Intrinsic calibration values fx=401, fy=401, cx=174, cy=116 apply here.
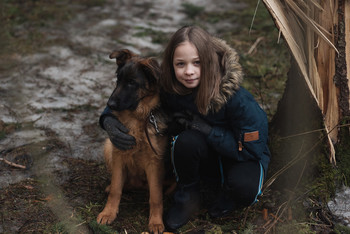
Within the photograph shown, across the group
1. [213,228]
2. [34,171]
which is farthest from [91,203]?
[213,228]

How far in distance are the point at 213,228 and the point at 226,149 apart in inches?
26.7

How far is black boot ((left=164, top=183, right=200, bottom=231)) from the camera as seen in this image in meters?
3.56

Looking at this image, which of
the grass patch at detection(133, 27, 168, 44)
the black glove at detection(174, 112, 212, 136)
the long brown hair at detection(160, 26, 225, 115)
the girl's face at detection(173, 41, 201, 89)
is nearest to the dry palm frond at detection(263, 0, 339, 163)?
the long brown hair at detection(160, 26, 225, 115)

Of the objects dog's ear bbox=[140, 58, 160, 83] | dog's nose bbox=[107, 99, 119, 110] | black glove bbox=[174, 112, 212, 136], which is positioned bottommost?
black glove bbox=[174, 112, 212, 136]

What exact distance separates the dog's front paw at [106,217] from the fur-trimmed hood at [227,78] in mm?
1302

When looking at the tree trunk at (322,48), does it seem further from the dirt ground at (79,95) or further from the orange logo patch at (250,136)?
the orange logo patch at (250,136)

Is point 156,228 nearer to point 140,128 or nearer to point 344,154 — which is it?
point 140,128

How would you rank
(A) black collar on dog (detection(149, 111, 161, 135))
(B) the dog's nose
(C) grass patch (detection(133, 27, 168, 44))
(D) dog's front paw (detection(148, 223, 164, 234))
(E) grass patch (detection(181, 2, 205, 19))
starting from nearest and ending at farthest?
(B) the dog's nose → (D) dog's front paw (detection(148, 223, 164, 234)) → (A) black collar on dog (detection(149, 111, 161, 135)) → (C) grass patch (detection(133, 27, 168, 44)) → (E) grass patch (detection(181, 2, 205, 19))

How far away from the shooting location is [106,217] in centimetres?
358

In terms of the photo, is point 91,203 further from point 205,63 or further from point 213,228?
point 205,63

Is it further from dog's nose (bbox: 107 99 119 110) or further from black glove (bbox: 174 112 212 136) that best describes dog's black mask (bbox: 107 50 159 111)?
black glove (bbox: 174 112 212 136)

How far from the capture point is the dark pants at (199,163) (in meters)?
3.40

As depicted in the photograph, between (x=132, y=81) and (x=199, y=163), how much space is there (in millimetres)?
941

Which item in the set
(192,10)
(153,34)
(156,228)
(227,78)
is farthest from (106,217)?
(192,10)
